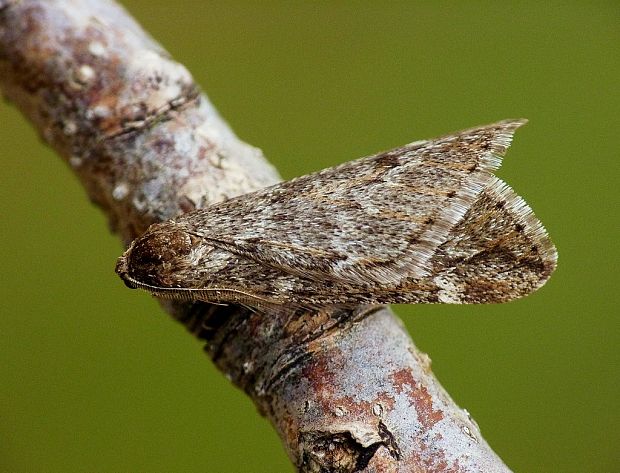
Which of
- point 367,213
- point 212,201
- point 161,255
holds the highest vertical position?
point 367,213

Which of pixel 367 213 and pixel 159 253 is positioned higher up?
pixel 367 213

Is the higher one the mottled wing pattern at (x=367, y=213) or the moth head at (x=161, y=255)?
the mottled wing pattern at (x=367, y=213)

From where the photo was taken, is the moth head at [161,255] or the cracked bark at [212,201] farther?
the moth head at [161,255]

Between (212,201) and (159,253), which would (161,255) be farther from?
(212,201)

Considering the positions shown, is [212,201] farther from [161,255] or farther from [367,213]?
[367,213]

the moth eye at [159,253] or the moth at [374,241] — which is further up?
the moth at [374,241]

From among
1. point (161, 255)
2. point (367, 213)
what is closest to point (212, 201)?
point (161, 255)
